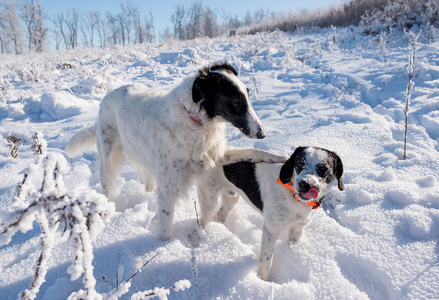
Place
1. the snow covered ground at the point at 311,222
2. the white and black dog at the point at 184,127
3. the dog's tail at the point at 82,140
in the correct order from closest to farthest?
the snow covered ground at the point at 311,222, the white and black dog at the point at 184,127, the dog's tail at the point at 82,140

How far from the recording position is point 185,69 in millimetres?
9172

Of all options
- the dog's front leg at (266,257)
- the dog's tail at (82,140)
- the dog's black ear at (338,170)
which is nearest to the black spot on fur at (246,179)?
the dog's front leg at (266,257)

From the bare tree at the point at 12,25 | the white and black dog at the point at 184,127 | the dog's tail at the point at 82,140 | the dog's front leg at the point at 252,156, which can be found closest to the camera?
the white and black dog at the point at 184,127

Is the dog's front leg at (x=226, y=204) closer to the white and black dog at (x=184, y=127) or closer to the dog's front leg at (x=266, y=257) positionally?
the white and black dog at (x=184, y=127)

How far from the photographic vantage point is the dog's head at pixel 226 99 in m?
2.11

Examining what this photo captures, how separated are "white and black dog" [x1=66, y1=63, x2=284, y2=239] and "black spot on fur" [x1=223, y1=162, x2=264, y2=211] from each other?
130mm

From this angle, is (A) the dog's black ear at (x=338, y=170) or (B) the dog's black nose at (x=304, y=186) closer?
(B) the dog's black nose at (x=304, y=186)

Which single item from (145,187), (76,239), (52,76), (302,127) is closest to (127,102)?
(145,187)

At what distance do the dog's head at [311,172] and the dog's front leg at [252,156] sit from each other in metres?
0.38

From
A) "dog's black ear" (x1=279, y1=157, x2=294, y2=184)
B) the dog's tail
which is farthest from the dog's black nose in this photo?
the dog's tail

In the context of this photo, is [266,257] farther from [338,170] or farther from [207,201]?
[338,170]

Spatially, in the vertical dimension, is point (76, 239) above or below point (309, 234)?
above

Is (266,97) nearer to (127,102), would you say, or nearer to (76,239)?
(127,102)

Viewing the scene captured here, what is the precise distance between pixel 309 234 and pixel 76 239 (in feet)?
Result: 7.09
